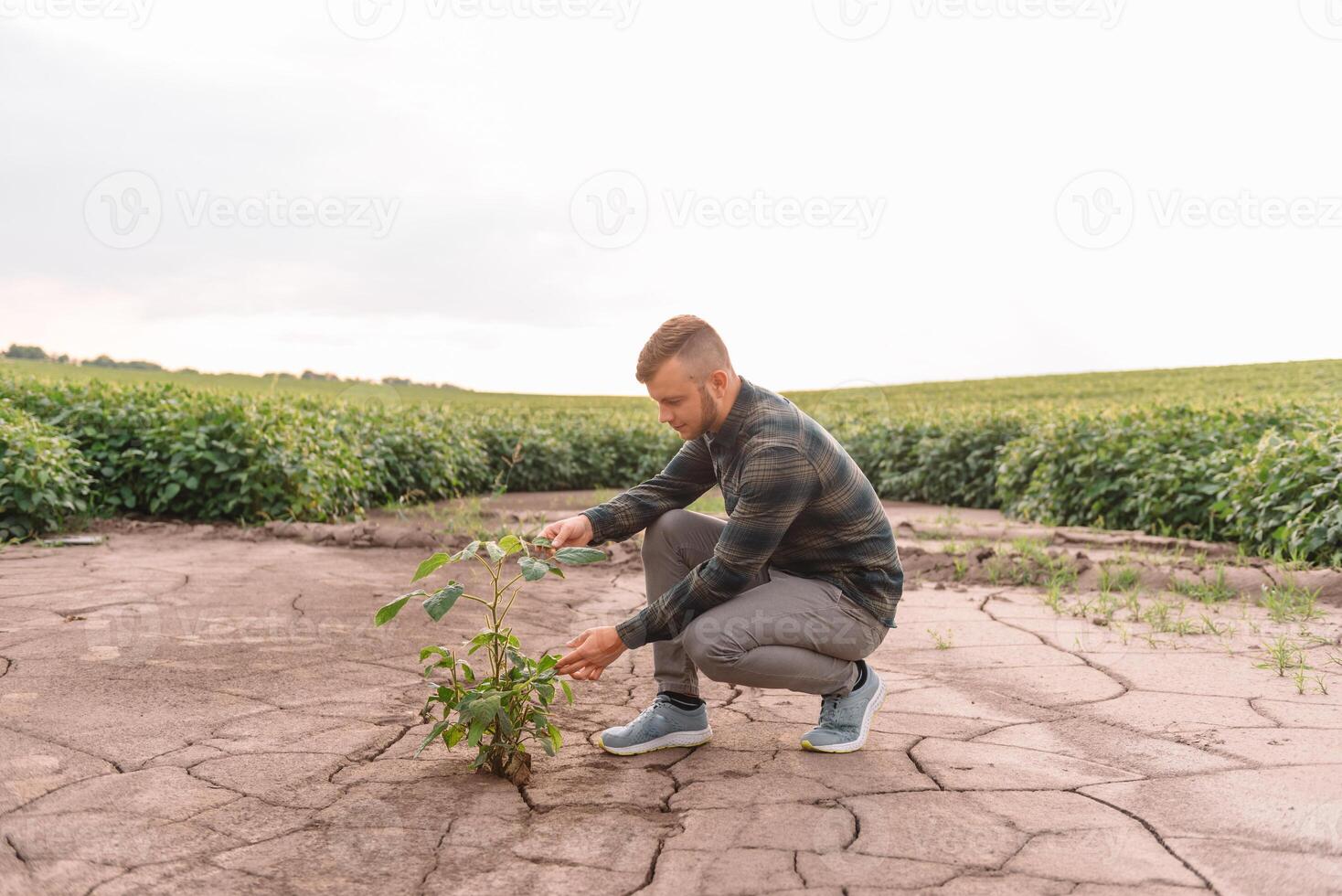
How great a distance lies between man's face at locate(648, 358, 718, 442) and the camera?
3.05m

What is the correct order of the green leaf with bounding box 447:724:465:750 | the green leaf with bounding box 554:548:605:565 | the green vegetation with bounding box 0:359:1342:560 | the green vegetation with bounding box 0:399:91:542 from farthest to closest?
the green vegetation with bounding box 0:399:91:542 → the green vegetation with bounding box 0:359:1342:560 → the green leaf with bounding box 447:724:465:750 → the green leaf with bounding box 554:548:605:565

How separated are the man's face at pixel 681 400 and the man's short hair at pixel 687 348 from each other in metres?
0.02

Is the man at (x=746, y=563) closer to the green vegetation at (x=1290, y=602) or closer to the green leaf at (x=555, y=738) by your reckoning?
the green leaf at (x=555, y=738)

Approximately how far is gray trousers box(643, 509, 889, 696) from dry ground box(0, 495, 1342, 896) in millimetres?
251

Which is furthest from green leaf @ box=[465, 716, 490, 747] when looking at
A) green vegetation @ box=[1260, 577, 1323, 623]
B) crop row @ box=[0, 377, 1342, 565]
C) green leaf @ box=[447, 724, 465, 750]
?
crop row @ box=[0, 377, 1342, 565]

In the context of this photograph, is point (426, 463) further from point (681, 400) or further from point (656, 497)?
point (681, 400)

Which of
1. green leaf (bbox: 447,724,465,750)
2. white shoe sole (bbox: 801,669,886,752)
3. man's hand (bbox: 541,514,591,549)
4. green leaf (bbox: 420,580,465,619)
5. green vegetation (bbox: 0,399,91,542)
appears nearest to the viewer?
green leaf (bbox: 420,580,465,619)

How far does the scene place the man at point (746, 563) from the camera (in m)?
3.04

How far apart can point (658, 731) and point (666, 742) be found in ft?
0.14

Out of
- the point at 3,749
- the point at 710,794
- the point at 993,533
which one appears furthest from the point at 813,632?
the point at 993,533

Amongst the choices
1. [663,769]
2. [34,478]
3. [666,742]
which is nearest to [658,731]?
[666,742]

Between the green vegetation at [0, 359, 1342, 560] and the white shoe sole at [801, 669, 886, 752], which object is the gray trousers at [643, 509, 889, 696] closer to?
the white shoe sole at [801, 669, 886, 752]

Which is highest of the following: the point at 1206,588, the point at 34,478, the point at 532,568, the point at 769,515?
the point at 769,515

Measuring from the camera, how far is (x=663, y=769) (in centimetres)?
314
